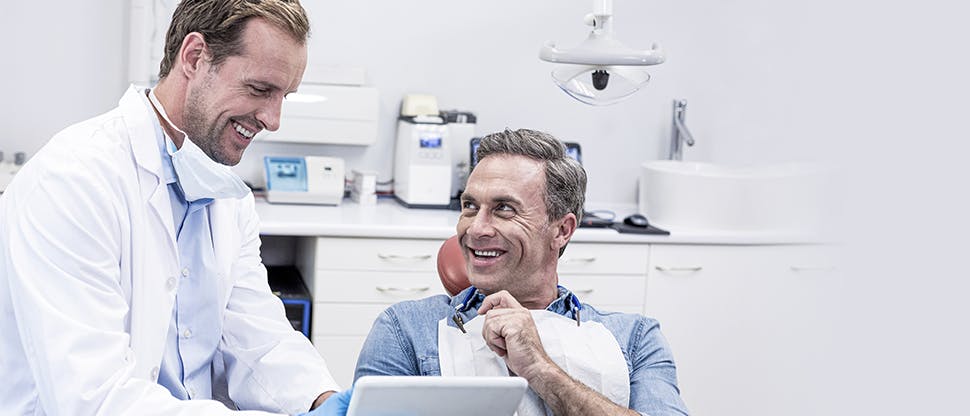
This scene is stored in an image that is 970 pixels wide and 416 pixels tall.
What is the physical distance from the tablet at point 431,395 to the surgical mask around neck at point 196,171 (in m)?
0.49

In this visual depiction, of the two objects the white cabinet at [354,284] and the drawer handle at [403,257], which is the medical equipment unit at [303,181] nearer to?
the white cabinet at [354,284]

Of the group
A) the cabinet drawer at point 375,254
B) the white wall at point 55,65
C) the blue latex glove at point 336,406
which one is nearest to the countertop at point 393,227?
the cabinet drawer at point 375,254

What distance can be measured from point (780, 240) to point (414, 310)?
190 centimetres

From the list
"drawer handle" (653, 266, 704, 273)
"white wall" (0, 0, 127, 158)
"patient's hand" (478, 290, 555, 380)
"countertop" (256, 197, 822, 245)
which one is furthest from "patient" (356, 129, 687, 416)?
"white wall" (0, 0, 127, 158)

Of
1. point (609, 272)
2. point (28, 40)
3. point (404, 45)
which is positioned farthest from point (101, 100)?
point (609, 272)

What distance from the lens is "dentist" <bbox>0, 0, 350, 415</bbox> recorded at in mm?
1361

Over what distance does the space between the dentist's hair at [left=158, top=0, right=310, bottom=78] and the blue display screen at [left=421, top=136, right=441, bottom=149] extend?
Answer: 1.78 metres

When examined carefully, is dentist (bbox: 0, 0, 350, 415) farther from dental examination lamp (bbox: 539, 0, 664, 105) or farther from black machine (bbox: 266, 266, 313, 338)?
black machine (bbox: 266, 266, 313, 338)

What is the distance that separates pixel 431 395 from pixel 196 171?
1.86 ft

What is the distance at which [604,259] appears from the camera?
3.21 m

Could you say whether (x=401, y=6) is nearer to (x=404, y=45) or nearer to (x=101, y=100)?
(x=404, y=45)

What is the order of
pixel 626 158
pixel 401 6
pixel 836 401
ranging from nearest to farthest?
pixel 836 401
pixel 401 6
pixel 626 158

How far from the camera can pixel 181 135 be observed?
1607 mm

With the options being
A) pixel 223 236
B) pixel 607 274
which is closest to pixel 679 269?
pixel 607 274
